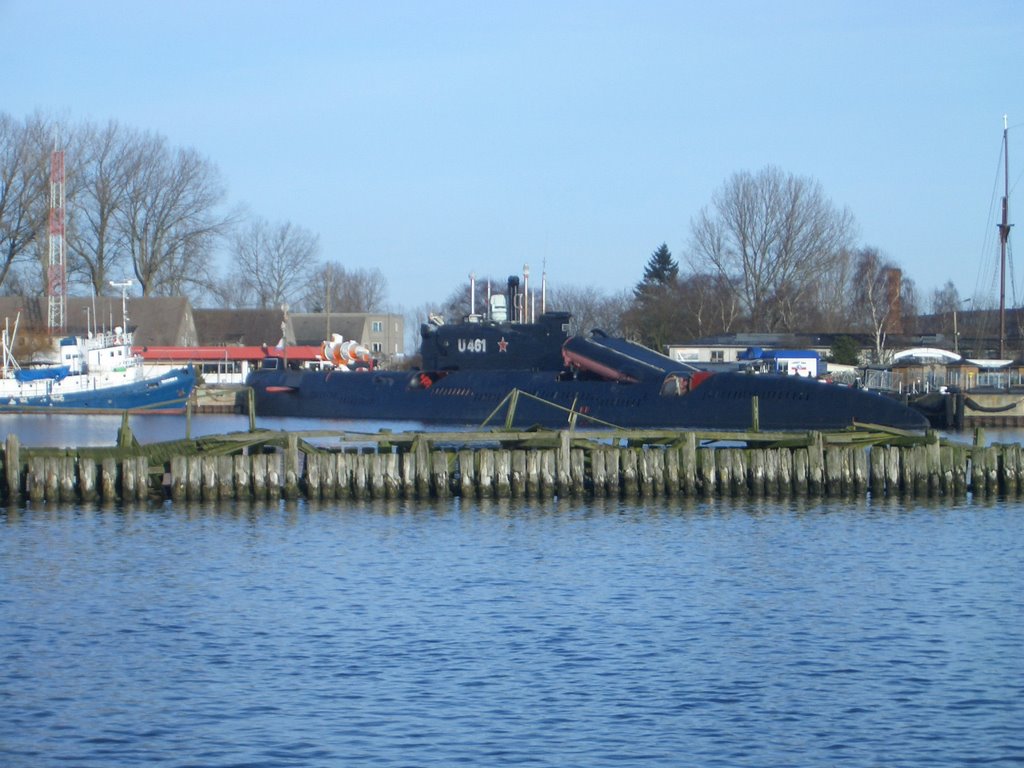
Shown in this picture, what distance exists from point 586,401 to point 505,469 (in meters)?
22.4

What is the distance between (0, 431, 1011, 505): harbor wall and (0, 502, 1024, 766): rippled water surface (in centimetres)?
217

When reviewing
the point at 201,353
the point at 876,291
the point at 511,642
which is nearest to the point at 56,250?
the point at 201,353

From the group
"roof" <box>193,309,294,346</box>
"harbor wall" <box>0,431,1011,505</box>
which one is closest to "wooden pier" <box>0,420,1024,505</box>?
"harbor wall" <box>0,431,1011,505</box>

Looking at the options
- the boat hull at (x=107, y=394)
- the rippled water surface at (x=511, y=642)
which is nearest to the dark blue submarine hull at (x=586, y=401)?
the boat hull at (x=107, y=394)

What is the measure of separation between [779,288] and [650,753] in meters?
95.1

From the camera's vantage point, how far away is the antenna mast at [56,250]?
8850 centimetres

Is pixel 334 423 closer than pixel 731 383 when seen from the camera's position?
No

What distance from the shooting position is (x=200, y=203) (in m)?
105

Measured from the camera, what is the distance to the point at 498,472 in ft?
95.3

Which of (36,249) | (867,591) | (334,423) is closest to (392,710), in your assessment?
(867,591)

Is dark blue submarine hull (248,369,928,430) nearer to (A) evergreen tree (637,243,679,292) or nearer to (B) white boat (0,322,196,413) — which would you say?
(B) white boat (0,322,196,413)

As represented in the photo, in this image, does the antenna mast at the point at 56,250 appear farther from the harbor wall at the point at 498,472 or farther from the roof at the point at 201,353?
the harbor wall at the point at 498,472

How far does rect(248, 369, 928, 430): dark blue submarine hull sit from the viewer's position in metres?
47.2

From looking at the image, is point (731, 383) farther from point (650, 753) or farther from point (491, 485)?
point (650, 753)
